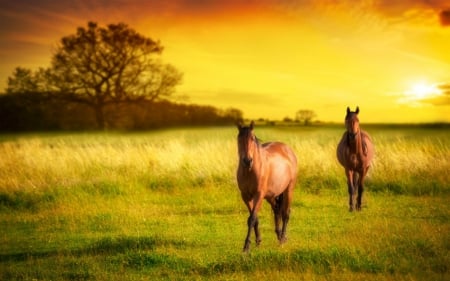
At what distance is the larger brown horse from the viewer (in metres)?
9.13

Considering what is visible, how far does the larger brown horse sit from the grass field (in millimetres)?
661

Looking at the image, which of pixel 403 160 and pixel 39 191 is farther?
pixel 403 160

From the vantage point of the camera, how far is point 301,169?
19.7 meters

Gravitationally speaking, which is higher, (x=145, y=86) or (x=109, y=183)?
(x=145, y=86)

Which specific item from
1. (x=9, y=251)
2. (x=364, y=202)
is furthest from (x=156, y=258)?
(x=364, y=202)

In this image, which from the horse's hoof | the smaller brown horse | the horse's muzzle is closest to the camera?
the horse's muzzle

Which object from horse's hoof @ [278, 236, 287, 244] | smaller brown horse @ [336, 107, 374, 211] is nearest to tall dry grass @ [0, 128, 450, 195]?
smaller brown horse @ [336, 107, 374, 211]

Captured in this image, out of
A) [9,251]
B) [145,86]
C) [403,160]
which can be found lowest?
[9,251]

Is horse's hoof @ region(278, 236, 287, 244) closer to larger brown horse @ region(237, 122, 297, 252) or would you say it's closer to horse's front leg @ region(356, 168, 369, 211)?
larger brown horse @ region(237, 122, 297, 252)

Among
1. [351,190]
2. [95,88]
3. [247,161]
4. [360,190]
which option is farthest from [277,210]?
[95,88]

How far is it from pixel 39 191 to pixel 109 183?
7.31 feet

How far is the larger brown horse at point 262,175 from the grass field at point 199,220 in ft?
2.17

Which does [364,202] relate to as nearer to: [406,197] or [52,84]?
[406,197]

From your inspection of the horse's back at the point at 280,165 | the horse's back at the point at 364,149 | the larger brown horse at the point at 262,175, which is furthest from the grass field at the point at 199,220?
the horse's back at the point at 364,149
